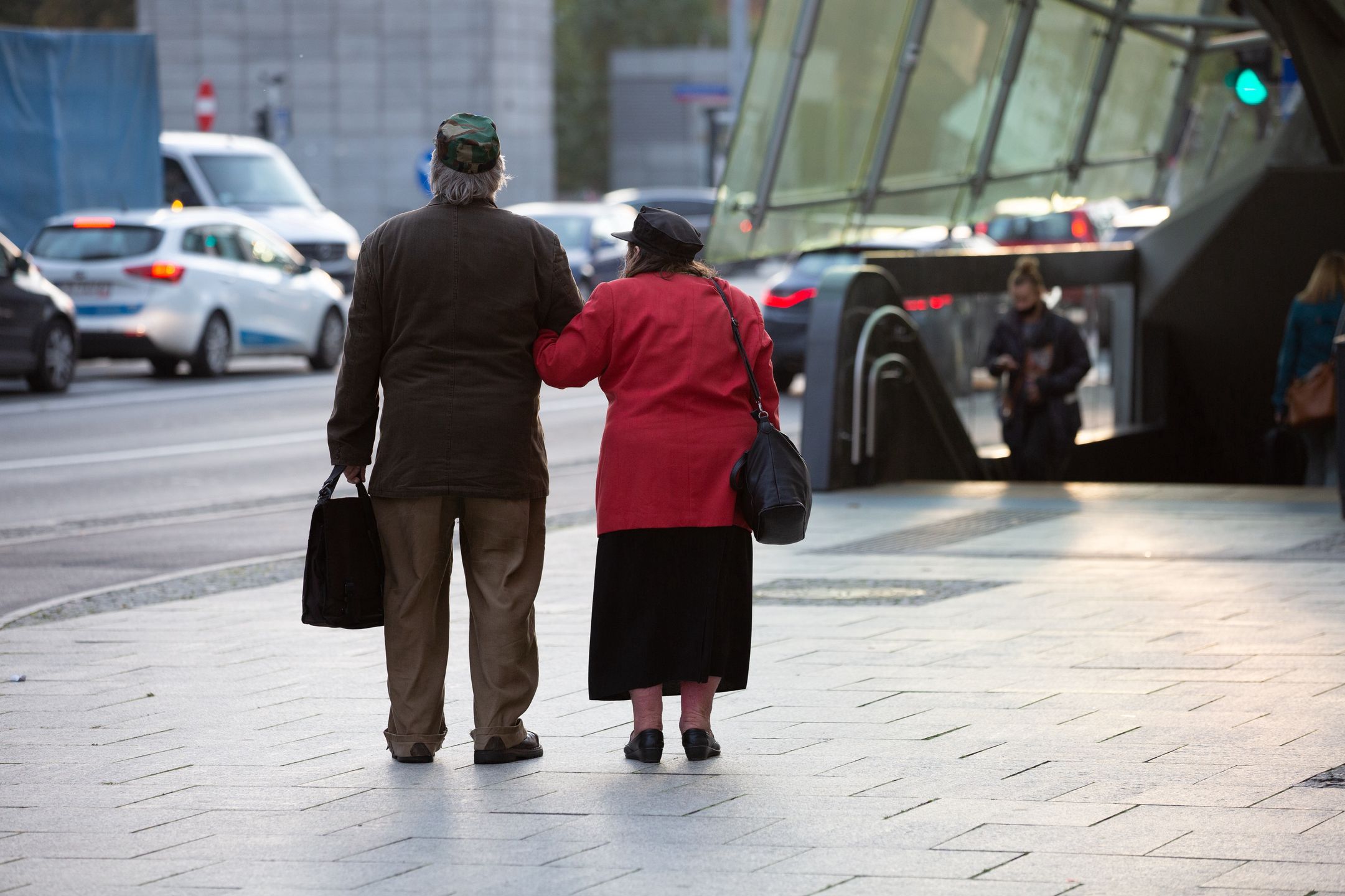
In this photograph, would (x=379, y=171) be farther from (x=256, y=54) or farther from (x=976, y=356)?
(x=976, y=356)

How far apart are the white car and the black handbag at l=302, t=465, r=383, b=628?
1635 cm

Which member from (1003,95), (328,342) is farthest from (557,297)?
(328,342)

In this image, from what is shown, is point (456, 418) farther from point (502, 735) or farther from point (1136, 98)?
point (1136, 98)

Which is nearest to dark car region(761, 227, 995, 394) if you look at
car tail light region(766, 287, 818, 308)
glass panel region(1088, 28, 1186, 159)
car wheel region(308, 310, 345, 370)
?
car tail light region(766, 287, 818, 308)

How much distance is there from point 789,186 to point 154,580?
10.3 m

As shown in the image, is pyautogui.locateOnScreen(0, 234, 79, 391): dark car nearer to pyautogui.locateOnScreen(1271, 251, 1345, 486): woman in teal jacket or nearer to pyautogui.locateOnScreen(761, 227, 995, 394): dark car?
pyautogui.locateOnScreen(761, 227, 995, 394): dark car

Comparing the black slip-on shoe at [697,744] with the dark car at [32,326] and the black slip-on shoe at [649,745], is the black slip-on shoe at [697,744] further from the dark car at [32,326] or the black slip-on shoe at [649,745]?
the dark car at [32,326]

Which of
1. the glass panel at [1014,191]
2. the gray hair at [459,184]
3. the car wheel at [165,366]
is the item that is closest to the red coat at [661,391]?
the gray hair at [459,184]

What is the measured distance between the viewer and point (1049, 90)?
827 inches

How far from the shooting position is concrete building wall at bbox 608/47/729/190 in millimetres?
72500

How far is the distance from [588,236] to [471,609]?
2663cm

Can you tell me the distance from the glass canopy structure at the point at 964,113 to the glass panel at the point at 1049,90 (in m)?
0.02

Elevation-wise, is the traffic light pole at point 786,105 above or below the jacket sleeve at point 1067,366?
above

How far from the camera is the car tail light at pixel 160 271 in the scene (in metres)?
21.4
